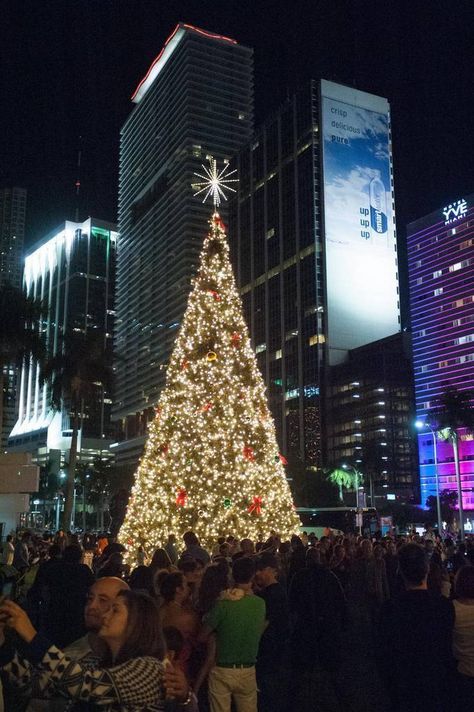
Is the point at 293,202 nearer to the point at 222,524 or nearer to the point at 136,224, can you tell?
the point at 136,224

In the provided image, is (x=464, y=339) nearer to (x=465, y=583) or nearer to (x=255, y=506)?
(x=255, y=506)

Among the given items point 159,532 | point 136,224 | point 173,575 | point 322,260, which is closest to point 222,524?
point 159,532

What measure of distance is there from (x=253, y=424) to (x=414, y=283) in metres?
118

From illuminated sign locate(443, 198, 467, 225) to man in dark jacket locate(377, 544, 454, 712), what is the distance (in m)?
123

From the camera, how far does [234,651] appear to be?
5586 millimetres

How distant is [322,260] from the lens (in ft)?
380

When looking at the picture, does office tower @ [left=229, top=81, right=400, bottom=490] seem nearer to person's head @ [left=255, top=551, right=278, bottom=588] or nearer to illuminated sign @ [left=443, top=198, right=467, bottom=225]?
illuminated sign @ [left=443, top=198, right=467, bottom=225]

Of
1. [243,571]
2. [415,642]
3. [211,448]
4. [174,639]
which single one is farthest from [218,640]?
[211,448]

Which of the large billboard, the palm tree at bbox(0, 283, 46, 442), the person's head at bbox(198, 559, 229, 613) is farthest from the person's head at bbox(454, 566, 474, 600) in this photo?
the large billboard

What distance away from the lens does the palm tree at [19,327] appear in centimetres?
3638

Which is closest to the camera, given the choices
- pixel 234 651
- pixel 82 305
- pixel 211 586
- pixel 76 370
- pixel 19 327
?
pixel 234 651

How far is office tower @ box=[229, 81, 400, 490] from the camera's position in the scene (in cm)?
11338

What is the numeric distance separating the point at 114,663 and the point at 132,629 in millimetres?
164

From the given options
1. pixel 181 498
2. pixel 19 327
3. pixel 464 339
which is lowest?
pixel 181 498
